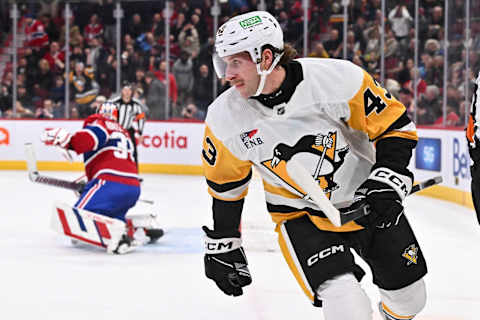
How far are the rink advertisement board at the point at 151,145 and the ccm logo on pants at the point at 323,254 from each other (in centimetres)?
890

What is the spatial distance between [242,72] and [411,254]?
802mm

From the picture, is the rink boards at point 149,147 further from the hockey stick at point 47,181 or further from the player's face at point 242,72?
the player's face at point 242,72

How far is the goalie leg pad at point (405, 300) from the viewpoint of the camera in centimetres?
247

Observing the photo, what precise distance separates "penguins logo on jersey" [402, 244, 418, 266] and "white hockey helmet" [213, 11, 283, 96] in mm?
705

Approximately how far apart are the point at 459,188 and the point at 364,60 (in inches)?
125

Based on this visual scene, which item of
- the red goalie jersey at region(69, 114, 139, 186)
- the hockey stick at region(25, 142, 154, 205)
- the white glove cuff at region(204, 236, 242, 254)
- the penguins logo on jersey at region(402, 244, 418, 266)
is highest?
the white glove cuff at region(204, 236, 242, 254)

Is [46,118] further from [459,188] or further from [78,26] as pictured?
[459,188]

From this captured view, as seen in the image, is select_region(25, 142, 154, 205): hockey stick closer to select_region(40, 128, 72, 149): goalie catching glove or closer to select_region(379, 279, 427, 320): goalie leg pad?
select_region(40, 128, 72, 149): goalie catching glove

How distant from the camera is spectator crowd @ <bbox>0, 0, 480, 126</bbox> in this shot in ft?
32.1

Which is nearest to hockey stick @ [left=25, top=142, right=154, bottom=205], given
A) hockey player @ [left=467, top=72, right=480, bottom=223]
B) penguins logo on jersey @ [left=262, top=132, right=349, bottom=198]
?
penguins logo on jersey @ [left=262, top=132, right=349, bottom=198]

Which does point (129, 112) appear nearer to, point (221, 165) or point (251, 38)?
point (221, 165)

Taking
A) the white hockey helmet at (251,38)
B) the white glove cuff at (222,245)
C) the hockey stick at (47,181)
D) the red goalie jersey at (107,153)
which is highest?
the white hockey helmet at (251,38)

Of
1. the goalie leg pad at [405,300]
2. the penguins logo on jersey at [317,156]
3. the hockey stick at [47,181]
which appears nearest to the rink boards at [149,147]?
the hockey stick at [47,181]

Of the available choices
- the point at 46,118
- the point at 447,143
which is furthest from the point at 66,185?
the point at 46,118
